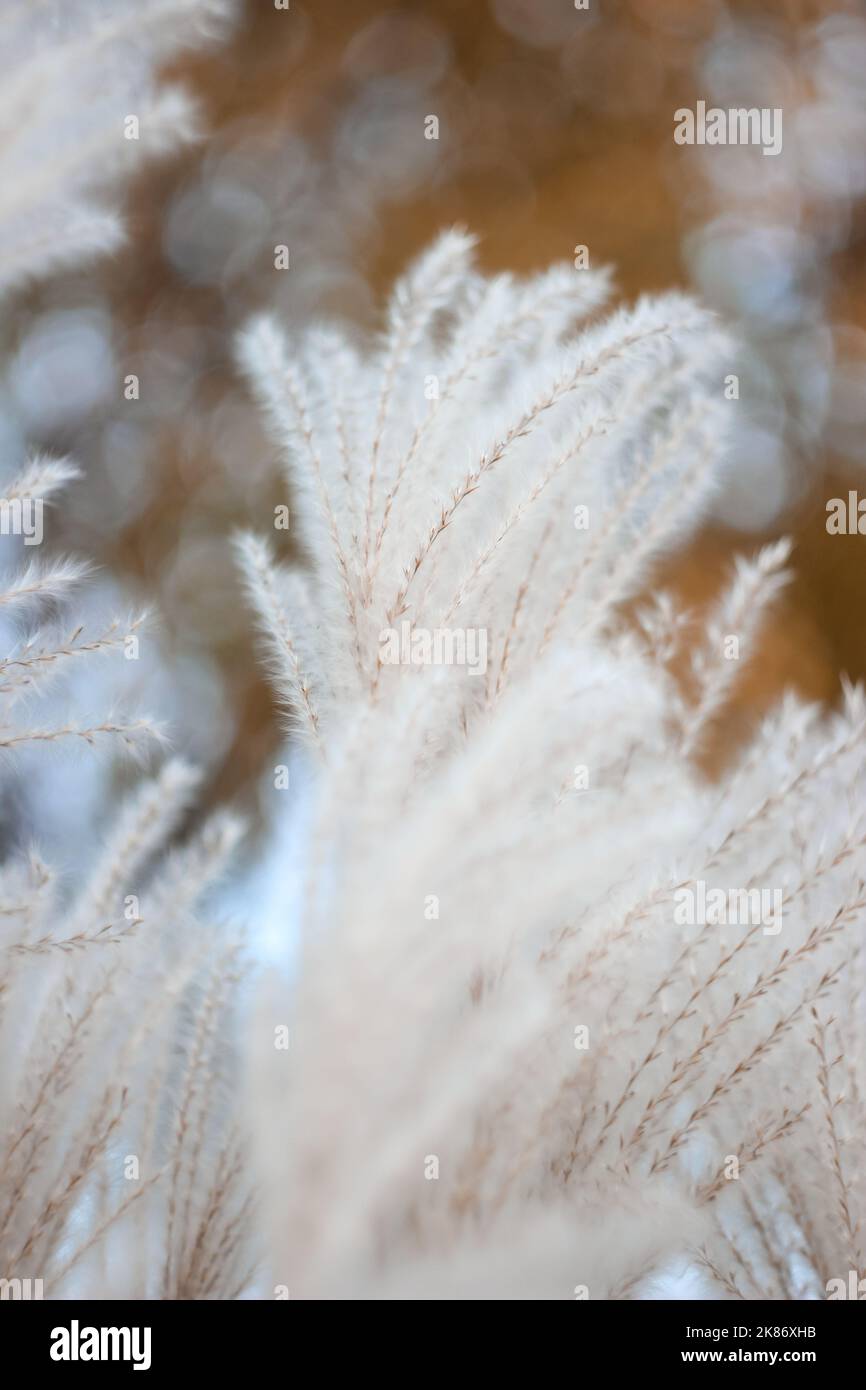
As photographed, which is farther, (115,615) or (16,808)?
(16,808)

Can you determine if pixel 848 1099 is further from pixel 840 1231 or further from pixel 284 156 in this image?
pixel 284 156

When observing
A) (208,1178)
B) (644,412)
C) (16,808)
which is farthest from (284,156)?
(208,1178)
